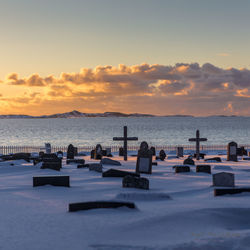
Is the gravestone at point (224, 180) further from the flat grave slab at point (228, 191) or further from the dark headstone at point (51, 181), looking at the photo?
Result: the dark headstone at point (51, 181)

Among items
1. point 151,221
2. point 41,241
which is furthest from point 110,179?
point 41,241

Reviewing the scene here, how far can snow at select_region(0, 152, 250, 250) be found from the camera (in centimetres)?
547

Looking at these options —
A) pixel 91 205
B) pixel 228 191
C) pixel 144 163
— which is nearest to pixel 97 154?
pixel 144 163

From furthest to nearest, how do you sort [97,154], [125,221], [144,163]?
[97,154] < [144,163] < [125,221]

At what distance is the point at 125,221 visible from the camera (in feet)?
22.1

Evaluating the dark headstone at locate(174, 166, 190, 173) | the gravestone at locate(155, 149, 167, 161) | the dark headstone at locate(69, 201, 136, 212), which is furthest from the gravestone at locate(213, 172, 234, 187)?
the gravestone at locate(155, 149, 167, 161)

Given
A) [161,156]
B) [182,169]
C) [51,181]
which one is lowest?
[161,156]

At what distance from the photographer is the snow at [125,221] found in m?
5.47

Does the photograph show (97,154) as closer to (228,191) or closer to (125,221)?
(228,191)

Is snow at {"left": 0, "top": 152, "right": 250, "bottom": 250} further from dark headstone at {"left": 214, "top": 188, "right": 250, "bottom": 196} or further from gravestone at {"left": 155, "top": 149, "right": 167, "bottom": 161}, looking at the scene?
gravestone at {"left": 155, "top": 149, "right": 167, "bottom": 161}

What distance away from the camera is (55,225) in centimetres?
653

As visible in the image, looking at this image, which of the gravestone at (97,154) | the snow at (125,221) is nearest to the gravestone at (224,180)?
the snow at (125,221)

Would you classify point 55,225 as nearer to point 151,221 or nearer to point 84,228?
point 84,228

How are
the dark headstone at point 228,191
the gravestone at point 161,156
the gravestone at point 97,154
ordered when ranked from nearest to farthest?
the dark headstone at point 228,191 < the gravestone at point 161,156 < the gravestone at point 97,154
